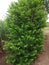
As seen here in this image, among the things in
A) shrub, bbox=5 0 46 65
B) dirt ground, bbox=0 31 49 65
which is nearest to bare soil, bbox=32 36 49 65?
→ dirt ground, bbox=0 31 49 65

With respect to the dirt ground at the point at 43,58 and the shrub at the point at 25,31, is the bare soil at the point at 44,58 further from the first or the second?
the shrub at the point at 25,31

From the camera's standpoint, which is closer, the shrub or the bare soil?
the shrub

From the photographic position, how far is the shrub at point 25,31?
35.1ft

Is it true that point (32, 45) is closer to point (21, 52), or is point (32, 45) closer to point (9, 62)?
point (21, 52)

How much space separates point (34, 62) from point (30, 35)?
4.52 ft

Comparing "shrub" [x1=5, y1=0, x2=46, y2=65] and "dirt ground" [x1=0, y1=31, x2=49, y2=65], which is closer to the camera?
"shrub" [x1=5, y1=0, x2=46, y2=65]

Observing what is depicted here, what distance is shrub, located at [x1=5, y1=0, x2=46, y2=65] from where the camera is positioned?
10695mm

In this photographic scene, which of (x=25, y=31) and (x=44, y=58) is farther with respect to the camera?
(x=44, y=58)

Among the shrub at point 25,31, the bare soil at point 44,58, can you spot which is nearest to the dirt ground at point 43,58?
the bare soil at point 44,58

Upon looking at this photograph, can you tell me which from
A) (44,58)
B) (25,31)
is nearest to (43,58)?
(44,58)

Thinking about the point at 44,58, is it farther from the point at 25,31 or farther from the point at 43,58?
the point at 25,31

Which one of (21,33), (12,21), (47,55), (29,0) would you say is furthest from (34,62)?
(29,0)

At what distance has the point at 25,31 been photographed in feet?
35.2

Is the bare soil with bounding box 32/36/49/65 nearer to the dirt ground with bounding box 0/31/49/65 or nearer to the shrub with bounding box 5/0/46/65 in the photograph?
the dirt ground with bounding box 0/31/49/65
